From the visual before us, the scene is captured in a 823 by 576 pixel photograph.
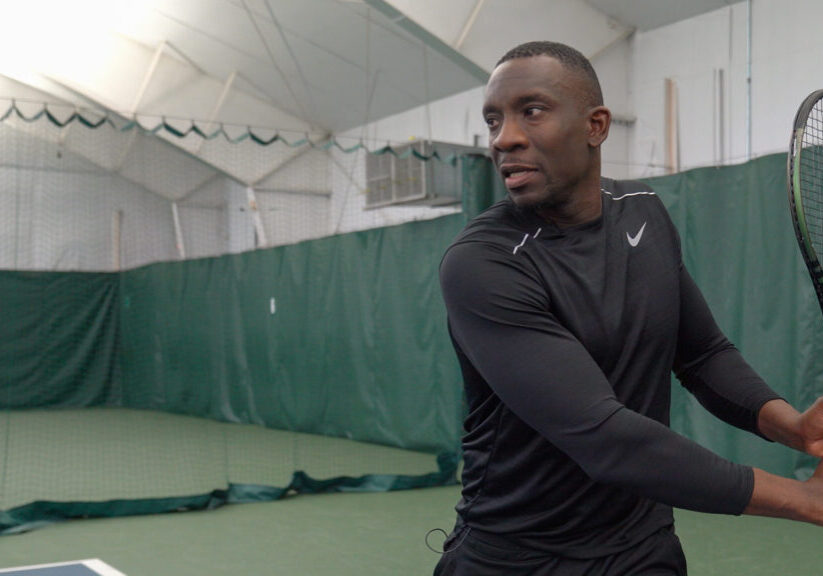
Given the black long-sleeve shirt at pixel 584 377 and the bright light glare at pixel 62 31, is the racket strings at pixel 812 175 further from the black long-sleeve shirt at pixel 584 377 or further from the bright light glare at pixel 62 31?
the bright light glare at pixel 62 31

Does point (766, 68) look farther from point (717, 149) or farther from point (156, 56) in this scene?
point (156, 56)

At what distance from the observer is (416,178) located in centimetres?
1202

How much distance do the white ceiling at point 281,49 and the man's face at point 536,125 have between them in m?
9.11

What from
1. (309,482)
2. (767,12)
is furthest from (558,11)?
(309,482)

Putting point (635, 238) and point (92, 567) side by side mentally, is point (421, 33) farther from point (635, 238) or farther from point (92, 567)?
point (635, 238)

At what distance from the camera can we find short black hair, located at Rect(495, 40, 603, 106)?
5.03 ft

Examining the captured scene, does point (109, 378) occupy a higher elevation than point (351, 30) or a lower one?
lower

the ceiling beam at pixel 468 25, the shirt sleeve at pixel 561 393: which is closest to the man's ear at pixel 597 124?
the shirt sleeve at pixel 561 393

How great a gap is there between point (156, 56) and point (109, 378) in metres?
5.08

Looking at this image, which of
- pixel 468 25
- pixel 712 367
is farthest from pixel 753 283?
pixel 468 25

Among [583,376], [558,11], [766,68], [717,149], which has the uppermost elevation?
[558,11]

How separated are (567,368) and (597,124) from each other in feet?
1.39

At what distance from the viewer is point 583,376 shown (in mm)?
A: 1389

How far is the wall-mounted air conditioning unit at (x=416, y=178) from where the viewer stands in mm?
11625
